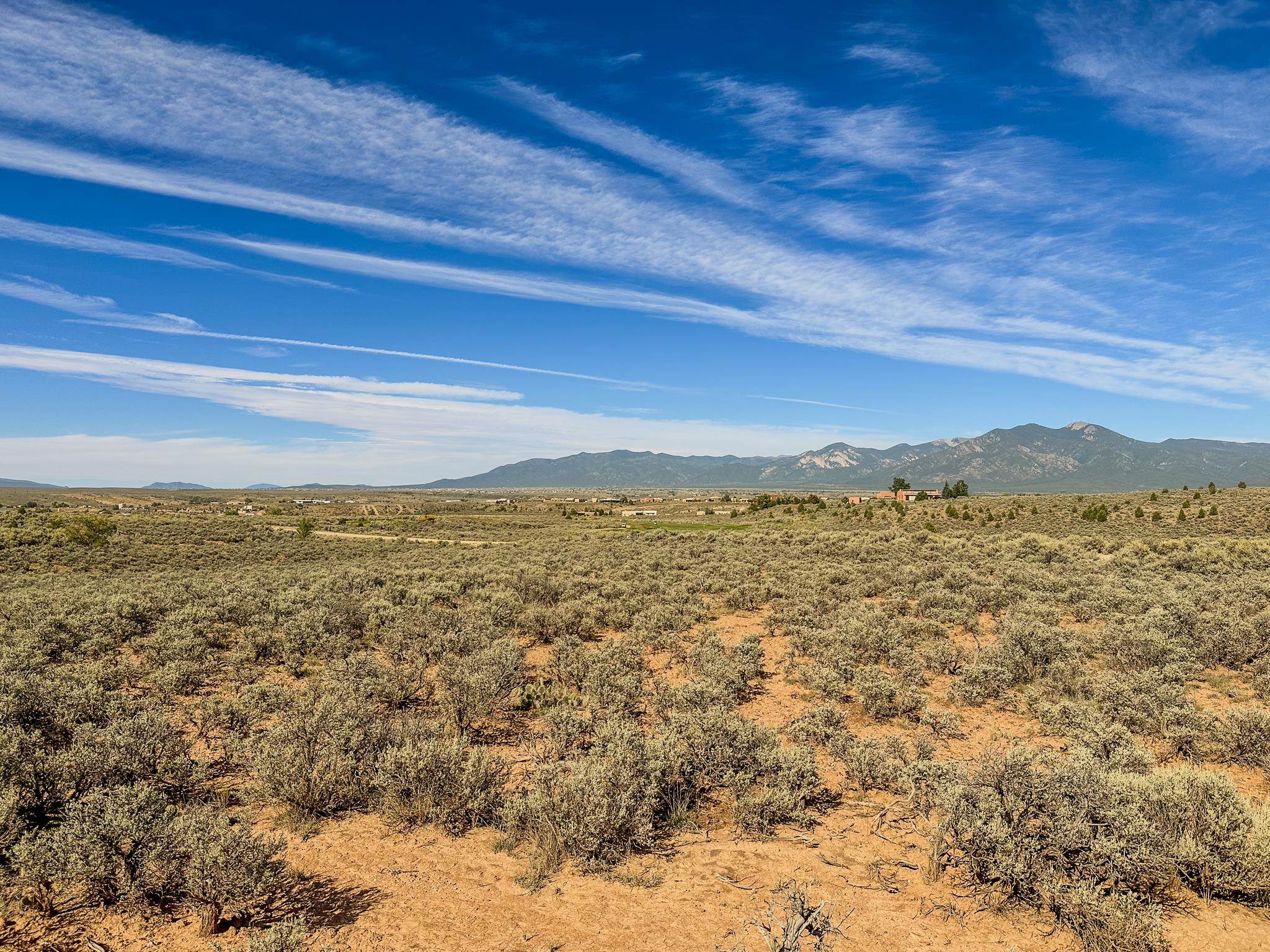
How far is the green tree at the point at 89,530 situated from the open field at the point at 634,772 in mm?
29398

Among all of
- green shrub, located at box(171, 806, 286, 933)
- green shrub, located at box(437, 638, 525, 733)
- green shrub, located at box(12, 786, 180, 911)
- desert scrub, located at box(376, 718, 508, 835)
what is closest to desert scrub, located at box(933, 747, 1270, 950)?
desert scrub, located at box(376, 718, 508, 835)

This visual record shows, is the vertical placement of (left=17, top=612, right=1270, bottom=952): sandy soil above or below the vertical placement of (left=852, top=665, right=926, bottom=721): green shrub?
below

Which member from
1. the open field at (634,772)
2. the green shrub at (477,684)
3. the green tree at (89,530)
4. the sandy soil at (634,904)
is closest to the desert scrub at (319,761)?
the open field at (634,772)

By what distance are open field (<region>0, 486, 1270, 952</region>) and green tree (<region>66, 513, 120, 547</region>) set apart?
96.4ft

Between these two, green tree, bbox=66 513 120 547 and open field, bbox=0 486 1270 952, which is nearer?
open field, bbox=0 486 1270 952

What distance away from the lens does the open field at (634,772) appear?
17.4ft

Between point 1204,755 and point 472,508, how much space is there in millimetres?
129134

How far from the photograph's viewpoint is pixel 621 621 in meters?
17.0

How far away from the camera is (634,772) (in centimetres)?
697

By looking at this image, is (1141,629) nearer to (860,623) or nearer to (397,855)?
(860,623)

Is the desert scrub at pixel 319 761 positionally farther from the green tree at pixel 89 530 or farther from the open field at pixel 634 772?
the green tree at pixel 89 530

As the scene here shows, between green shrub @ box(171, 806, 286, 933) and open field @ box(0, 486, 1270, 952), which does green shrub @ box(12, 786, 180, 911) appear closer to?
open field @ box(0, 486, 1270, 952)

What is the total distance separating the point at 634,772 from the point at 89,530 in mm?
51519

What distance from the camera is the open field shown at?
5293 millimetres
